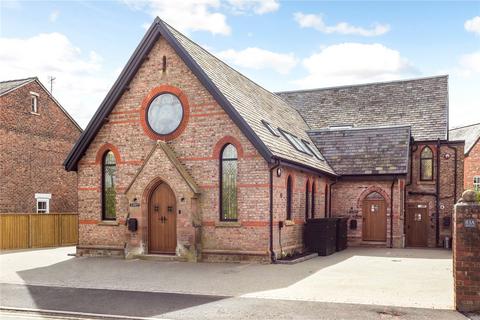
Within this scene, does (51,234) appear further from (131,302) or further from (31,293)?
(131,302)

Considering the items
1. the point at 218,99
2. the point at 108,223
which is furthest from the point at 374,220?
the point at 108,223

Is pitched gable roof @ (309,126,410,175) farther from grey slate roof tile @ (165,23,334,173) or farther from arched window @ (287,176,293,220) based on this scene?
arched window @ (287,176,293,220)

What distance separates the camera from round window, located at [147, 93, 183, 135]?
19.0 metres

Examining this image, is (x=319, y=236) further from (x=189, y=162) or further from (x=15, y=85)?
(x=15, y=85)

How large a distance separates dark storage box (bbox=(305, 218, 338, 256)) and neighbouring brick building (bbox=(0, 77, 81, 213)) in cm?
1638

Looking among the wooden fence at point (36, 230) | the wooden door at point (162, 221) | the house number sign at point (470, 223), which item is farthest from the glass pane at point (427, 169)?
the wooden fence at point (36, 230)

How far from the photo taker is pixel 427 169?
88.8 ft

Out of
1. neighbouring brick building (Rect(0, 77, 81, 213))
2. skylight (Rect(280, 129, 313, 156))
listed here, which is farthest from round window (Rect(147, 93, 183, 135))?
neighbouring brick building (Rect(0, 77, 81, 213))

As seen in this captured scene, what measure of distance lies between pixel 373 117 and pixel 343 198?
7126 millimetres

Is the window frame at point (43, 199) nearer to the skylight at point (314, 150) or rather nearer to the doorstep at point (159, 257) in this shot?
the doorstep at point (159, 257)

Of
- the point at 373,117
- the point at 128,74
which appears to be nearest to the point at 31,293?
the point at 128,74

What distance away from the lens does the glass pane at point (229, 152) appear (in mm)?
18094

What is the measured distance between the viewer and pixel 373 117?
3038 cm

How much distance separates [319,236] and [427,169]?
10021mm
